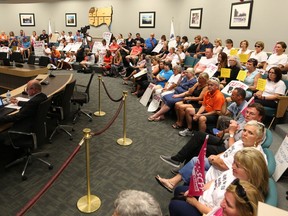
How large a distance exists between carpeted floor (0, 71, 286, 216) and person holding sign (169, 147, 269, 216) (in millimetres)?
636

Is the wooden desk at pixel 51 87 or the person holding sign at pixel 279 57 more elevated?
the person holding sign at pixel 279 57

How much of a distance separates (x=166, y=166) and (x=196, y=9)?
761 centimetres

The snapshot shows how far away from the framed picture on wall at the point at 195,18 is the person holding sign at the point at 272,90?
5.61m

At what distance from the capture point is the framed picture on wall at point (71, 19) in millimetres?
13375

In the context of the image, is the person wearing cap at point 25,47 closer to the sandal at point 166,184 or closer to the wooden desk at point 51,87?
the wooden desk at point 51,87

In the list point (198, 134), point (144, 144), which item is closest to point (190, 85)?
point (144, 144)

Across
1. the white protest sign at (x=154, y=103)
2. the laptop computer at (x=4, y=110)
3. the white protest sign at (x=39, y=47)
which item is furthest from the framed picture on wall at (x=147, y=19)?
the laptop computer at (x=4, y=110)

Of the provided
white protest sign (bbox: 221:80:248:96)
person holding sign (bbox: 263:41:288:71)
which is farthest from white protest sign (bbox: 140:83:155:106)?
person holding sign (bbox: 263:41:288:71)

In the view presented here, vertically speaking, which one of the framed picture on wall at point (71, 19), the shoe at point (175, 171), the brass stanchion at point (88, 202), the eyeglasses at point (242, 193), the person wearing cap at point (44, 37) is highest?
the framed picture on wall at point (71, 19)

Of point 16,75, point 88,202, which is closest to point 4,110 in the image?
point 88,202

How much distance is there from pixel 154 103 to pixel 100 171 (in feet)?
8.55

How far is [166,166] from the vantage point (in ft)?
10.5

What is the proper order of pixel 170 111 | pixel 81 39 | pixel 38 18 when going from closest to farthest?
pixel 170 111
pixel 81 39
pixel 38 18

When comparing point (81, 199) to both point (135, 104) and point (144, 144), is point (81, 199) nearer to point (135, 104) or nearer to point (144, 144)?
point (144, 144)
